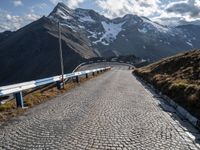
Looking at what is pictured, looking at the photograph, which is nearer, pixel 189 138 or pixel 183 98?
pixel 189 138

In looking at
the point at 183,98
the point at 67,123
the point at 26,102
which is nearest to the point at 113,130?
the point at 67,123

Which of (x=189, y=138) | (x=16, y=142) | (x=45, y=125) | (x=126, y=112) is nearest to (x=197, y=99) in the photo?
(x=126, y=112)

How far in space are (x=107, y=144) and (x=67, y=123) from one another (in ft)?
8.93

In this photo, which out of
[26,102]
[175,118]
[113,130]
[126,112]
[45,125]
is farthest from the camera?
[26,102]

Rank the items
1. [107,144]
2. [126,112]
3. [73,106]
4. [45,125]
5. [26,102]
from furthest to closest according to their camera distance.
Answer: [26,102] → [73,106] → [126,112] → [45,125] → [107,144]

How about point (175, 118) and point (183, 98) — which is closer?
point (175, 118)

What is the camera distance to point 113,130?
9.13 m

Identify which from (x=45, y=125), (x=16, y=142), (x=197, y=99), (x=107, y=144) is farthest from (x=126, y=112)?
(x=16, y=142)

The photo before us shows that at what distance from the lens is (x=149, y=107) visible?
13.9m

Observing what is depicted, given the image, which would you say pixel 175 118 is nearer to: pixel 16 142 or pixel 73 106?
pixel 73 106

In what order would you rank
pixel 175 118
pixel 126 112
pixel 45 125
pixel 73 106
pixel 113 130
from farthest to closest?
1. pixel 73 106
2. pixel 126 112
3. pixel 175 118
4. pixel 45 125
5. pixel 113 130

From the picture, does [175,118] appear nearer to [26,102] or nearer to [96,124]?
[96,124]

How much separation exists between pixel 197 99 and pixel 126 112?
3.12 meters

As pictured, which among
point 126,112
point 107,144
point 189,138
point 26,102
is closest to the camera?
point 107,144
